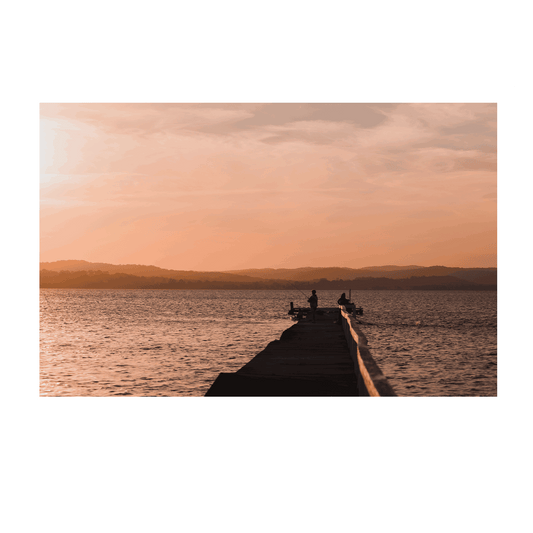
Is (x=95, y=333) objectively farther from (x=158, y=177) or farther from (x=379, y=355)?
(x=158, y=177)

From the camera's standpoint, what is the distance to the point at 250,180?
16.3 metres

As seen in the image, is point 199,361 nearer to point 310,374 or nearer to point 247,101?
point 310,374

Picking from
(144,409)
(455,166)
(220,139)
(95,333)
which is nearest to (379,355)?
(455,166)

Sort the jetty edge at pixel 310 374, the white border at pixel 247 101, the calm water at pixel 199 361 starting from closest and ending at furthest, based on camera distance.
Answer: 1. the white border at pixel 247 101
2. the jetty edge at pixel 310 374
3. the calm water at pixel 199 361

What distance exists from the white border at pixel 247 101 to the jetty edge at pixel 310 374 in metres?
0.93

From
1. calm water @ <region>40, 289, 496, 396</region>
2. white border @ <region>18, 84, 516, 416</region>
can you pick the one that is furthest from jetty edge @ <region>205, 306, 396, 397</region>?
calm water @ <region>40, 289, 496, 396</region>

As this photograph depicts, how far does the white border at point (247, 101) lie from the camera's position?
Answer: 838cm

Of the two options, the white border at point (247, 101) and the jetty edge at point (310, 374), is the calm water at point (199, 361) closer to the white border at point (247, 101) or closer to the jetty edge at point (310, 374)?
the jetty edge at point (310, 374)

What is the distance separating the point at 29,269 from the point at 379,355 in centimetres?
1955

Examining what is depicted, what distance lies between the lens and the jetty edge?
9.17 metres

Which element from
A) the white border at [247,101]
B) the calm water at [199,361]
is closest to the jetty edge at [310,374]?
the white border at [247,101]

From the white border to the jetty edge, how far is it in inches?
36.7

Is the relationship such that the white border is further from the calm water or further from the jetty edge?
the calm water

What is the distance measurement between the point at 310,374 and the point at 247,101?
19.4 feet
